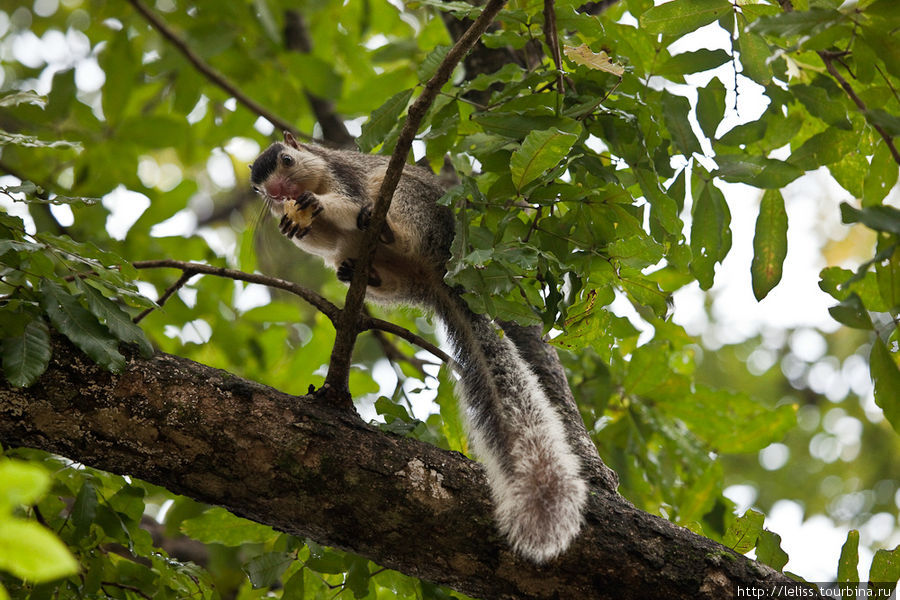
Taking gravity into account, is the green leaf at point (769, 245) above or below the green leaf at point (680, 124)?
below

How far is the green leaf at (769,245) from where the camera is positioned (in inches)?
89.9

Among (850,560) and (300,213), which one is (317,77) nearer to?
(300,213)

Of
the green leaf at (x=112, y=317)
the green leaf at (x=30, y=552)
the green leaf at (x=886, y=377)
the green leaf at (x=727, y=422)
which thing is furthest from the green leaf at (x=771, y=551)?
the green leaf at (x=30, y=552)

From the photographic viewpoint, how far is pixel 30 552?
30.5 inches

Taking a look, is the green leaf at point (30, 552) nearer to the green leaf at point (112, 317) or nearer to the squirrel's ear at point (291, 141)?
the green leaf at point (112, 317)

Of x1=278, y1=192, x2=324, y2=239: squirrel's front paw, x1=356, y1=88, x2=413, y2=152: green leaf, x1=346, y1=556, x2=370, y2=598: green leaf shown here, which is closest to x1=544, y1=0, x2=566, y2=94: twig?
x1=356, y1=88, x2=413, y2=152: green leaf

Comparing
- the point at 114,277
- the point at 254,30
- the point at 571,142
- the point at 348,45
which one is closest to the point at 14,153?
the point at 254,30

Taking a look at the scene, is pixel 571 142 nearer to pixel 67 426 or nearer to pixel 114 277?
pixel 114 277

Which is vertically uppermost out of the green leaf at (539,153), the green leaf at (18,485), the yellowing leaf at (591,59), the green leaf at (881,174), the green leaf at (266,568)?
the yellowing leaf at (591,59)

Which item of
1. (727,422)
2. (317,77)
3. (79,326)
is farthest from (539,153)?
(317,77)

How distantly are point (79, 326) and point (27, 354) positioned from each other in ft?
0.44

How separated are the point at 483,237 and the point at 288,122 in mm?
2711

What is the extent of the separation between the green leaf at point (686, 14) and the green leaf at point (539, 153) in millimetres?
425

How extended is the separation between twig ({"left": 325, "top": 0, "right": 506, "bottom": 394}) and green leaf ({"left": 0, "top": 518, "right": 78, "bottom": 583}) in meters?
1.53
